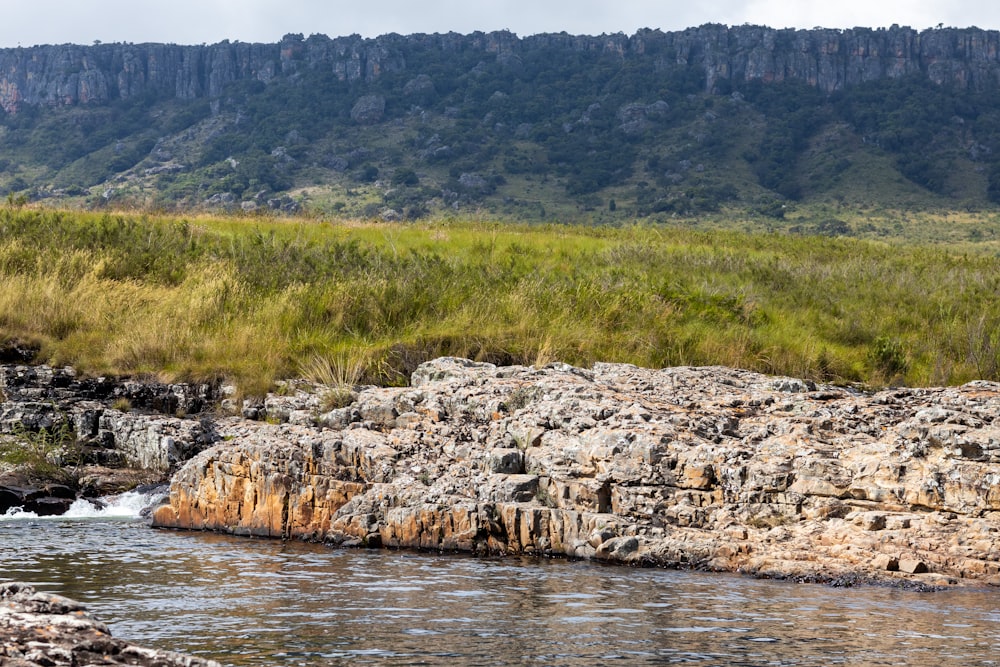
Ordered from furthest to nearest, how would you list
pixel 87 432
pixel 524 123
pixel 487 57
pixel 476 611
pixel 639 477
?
pixel 487 57 → pixel 524 123 → pixel 87 432 → pixel 639 477 → pixel 476 611

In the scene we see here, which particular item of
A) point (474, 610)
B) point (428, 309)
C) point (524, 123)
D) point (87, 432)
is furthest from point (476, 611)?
point (524, 123)

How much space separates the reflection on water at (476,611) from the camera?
6.79m

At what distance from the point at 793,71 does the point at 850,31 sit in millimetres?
11559

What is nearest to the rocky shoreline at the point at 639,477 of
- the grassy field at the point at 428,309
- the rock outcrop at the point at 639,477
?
the rock outcrop at the point at 639,477

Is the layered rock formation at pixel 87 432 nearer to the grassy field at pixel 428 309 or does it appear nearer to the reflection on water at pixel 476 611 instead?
the grassy field at pixel 428 309

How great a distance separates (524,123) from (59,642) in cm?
12993

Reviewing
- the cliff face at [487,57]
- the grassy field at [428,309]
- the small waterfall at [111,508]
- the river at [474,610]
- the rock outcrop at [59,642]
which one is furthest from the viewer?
the cliff face at [487,57]

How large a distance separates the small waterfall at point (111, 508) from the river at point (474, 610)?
207 centimetres

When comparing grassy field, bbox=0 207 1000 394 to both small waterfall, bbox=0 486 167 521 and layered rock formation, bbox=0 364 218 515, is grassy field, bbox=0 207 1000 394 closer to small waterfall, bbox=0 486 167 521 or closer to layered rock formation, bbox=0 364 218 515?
layered rock formation, bbox=0 364 218 515

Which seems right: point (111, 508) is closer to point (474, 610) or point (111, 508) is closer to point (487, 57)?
point (474, 610)

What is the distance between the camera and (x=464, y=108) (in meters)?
137

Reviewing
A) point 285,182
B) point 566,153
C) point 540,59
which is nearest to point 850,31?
point 540,59

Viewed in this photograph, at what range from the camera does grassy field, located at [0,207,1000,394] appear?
16.5 meters

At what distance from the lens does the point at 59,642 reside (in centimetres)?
473
